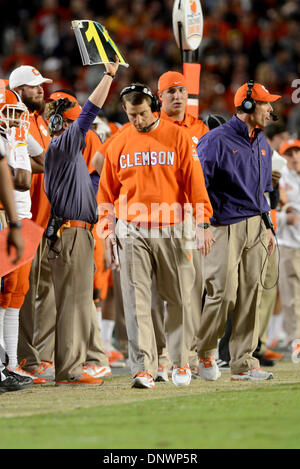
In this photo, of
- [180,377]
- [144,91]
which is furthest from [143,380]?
[144,91]

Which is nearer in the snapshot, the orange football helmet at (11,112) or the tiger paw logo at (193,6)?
the orange football helmet at (11,112)

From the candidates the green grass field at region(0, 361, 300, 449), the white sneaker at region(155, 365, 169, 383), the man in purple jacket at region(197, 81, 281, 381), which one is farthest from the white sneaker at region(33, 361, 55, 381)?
the man in purple jacket at region(197, 81, 281, 381)

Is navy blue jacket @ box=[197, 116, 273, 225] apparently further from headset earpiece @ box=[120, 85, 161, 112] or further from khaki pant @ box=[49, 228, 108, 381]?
khaki pant @ box=[49, 228, 108, 381]

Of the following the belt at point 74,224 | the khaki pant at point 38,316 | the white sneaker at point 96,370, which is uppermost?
the belt at point 74,224

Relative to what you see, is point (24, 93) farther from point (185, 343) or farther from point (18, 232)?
point (18, 232)

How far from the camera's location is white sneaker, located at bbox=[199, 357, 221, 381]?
25.2 feet

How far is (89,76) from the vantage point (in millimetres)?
17516

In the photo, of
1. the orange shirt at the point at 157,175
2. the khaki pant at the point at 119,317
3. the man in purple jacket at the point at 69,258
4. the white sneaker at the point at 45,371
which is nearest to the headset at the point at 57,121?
the man in purple jacket at the point at 69,258

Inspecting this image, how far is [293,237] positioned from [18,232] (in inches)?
240

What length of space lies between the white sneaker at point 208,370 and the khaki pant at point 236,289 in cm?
4

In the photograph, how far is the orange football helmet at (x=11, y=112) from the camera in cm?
672

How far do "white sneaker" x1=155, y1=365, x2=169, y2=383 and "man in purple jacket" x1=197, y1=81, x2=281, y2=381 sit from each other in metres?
0.27

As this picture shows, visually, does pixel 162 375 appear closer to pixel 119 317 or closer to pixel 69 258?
pixel 69 258

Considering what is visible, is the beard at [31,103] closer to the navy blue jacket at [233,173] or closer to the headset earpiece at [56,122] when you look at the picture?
the headset earpiece at [56,122]
